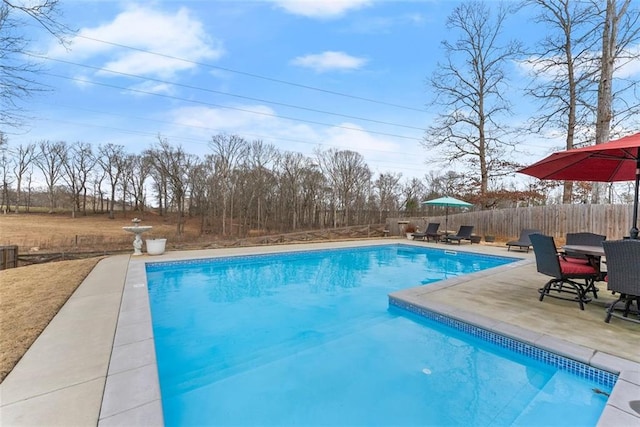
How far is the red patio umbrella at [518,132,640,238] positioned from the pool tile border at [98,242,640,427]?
1.95 metres

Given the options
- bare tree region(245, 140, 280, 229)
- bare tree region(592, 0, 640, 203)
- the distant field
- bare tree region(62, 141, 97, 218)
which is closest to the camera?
bare tree region(592, 0, 640, 203)

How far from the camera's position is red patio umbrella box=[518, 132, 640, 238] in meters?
3.49

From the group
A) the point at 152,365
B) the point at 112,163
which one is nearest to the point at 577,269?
the point at 152,365

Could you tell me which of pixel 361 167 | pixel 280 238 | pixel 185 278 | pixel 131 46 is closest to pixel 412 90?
pixel 361 167

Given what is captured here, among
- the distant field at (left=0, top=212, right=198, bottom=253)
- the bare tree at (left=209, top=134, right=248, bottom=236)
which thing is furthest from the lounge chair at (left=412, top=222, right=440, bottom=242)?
the bare tree at (left=209, top=134, right=248, bottom=236)

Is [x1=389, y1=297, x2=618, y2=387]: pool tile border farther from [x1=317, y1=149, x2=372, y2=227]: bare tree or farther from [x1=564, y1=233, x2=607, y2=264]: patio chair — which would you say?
[x1=317, y1=149, x2=372, y2=227]: bare tree

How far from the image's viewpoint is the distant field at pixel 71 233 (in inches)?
512

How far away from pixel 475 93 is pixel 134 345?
16.6m

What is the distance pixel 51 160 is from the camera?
28906 millimetres

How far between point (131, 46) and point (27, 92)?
4581 mm

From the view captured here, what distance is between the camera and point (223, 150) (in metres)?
19.7

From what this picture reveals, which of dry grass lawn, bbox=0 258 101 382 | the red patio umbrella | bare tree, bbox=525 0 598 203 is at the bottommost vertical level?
dry grass lawn, bbox=0 258 101 382

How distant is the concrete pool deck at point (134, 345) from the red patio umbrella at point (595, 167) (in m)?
1.46

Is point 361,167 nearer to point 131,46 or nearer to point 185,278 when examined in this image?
point 131,46
